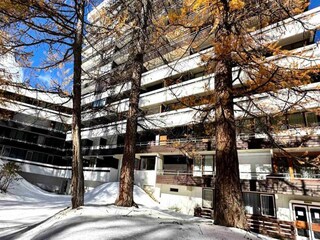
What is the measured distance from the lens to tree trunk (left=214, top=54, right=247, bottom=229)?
399 centimetres

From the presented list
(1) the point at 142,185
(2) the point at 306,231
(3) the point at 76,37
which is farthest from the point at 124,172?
(1) the point at 142,185

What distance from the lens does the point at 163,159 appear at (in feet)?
69.5

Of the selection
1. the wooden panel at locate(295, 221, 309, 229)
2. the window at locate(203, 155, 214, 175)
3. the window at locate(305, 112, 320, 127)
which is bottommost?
the wooden panel at locate(295, 221, 309, 229)

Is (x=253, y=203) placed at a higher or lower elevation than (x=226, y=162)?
lower

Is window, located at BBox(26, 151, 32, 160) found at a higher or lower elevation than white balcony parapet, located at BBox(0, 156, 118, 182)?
higher

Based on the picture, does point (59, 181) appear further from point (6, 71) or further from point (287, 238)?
point (287, 238)

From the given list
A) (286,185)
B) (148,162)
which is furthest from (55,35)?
(148,162)

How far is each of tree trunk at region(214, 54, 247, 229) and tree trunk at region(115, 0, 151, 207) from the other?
332 cm

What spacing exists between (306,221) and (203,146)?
316 inches

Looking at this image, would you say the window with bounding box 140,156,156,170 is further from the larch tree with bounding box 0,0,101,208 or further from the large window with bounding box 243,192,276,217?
the larch tree with bounding box 0,0,101,208

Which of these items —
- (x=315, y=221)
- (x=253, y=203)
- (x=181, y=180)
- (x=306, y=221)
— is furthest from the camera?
(x=181, y=180)

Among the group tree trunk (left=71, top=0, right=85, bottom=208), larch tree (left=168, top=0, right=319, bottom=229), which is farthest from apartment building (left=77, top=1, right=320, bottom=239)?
larch tree (left=168, top=0, right=319, bottom=229)

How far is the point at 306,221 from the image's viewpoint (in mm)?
11922

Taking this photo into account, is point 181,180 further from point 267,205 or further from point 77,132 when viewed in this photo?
point 77,132
